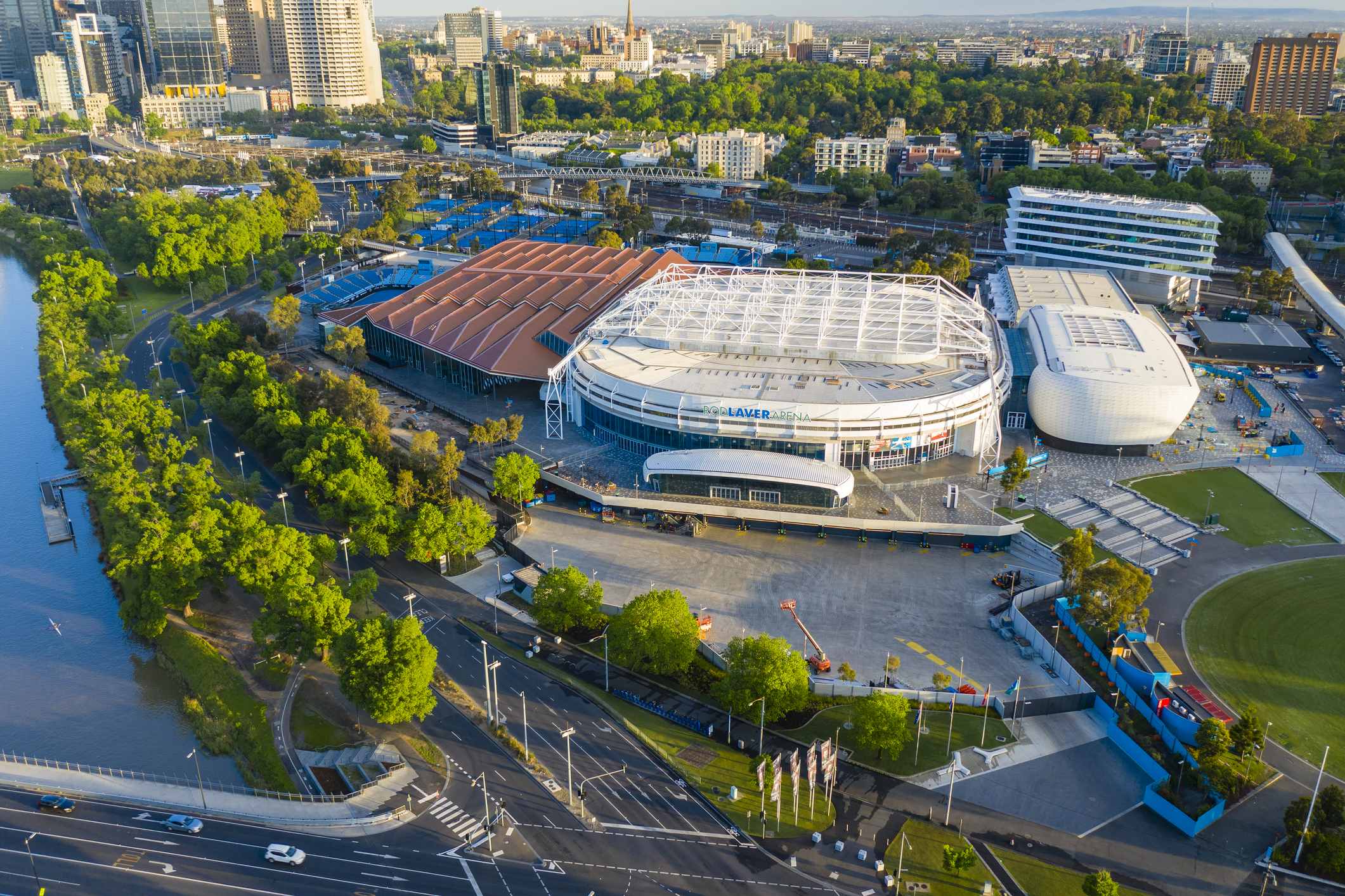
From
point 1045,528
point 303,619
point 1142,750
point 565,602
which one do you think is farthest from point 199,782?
point 1045,528

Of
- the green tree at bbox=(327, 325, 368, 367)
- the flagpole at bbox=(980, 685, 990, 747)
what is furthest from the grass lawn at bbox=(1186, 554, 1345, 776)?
the green tree at bbox=(327, 325, 368, 367)

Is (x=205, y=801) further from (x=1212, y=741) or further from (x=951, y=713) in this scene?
(x=1212, y=741)

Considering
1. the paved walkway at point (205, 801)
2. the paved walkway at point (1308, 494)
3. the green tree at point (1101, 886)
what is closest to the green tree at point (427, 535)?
the paved walkway at point (205, 801)

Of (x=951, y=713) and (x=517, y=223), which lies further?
(x=517, y=223)

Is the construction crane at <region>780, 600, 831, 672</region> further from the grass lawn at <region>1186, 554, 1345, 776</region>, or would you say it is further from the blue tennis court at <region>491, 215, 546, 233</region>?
the blue tennis court at <region>491, 215, 546, 233</region>

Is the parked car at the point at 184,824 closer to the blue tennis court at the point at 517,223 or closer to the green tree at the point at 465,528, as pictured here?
the green tree at the point at 465,528

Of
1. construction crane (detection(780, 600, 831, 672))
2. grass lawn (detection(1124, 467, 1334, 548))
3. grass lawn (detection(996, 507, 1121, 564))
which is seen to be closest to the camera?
construction crane (detection(780, 600, 831, 672))
